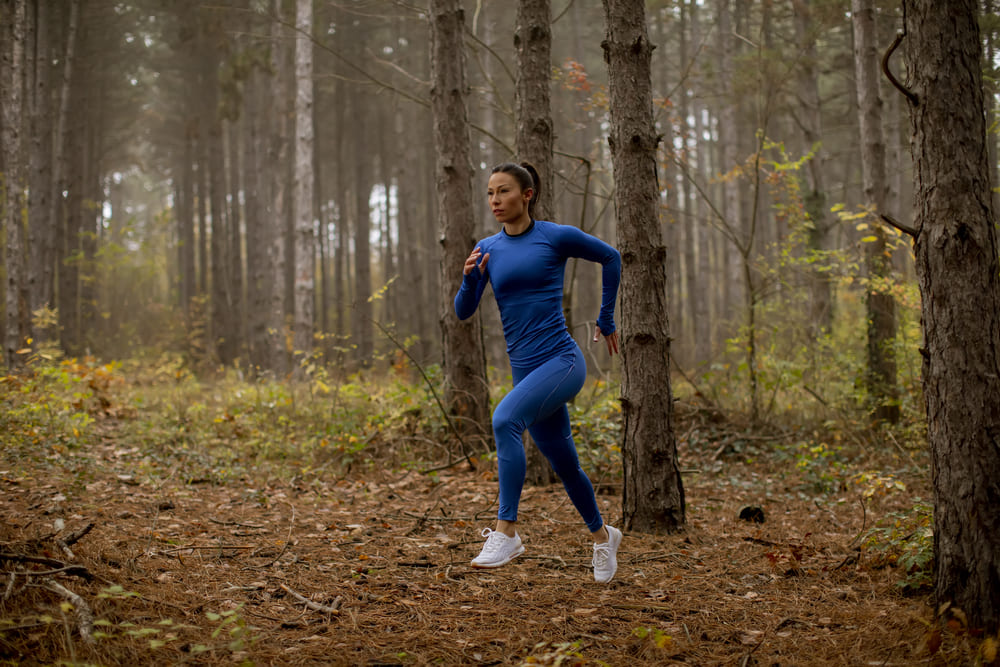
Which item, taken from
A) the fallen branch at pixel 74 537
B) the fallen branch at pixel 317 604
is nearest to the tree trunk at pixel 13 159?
the fallen branch at pixel 74 537

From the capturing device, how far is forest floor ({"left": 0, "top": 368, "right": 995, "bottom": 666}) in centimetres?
283

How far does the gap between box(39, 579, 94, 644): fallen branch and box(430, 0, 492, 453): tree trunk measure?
5035 millimetres

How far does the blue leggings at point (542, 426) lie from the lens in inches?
147

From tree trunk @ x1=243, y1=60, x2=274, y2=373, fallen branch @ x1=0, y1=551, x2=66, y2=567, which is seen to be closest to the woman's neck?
fallen branch @ x1=0, y1=551, x2=66, y2=567

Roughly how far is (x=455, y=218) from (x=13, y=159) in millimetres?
9291

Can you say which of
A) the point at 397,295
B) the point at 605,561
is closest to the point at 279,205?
the point at 397,295

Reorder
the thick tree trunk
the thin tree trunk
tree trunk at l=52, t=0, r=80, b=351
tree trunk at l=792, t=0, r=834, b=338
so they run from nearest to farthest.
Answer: the thick tree trunk
tree trunk at l=792, t=0, r=834, b=338
the thin tree trunk
tree trunk at l=52, t=0, r=80, b=351

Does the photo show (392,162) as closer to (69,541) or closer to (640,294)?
(640,294)

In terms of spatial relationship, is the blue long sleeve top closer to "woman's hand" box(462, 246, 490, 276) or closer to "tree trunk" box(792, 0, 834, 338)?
"woman's hand" box(462, 246, 490, 276)

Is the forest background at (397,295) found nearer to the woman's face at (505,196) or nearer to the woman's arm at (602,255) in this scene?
the woman's arm at (602,255)

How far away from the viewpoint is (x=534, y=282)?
3900mm

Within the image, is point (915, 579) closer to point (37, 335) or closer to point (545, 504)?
point (545, 504)

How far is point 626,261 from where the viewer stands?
5086 mm

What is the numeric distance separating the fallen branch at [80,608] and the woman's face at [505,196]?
274 cm
